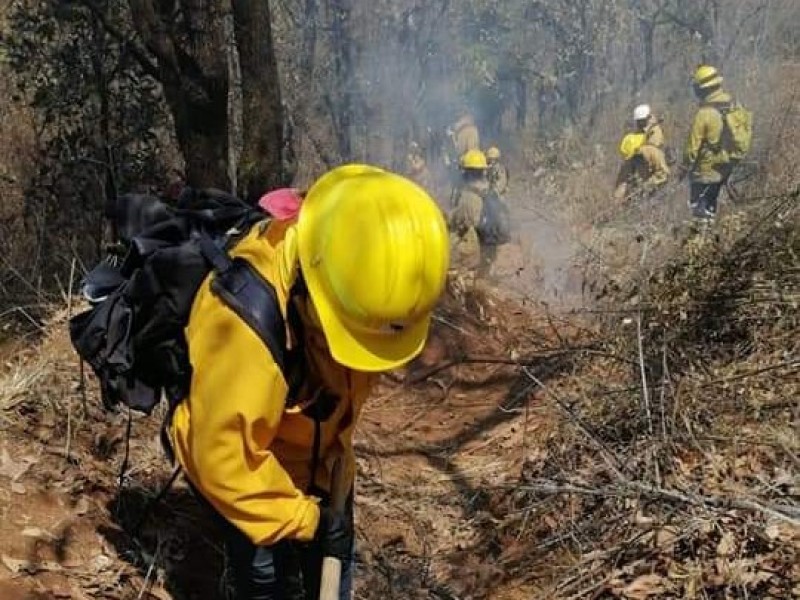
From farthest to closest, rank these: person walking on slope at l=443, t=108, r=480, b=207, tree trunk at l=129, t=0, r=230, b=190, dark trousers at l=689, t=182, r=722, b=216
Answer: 1. person walking on slope at l=443, t=108, r=480, b=207
2. dark trousers at l=689, t=182, r=722, b=216
3. tree trunk at l=129, t=0, r=230, b=190

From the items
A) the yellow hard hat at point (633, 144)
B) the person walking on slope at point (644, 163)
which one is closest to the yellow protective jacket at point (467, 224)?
the person walking on slope at point (644, 163)

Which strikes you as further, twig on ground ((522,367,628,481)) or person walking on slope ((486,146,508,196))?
person walking on slope ((486,146,508,196))

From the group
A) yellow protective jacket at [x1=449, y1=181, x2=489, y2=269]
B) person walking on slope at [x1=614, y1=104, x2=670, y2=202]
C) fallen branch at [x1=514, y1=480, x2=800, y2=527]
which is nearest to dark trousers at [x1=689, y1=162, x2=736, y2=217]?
person walking on slope at [x1=614, y1=104, x2=670, y2=202]

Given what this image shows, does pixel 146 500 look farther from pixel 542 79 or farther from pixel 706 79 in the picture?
pixel 542 79

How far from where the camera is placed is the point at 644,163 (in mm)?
11398

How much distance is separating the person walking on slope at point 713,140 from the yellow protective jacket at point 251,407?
26.6 ft

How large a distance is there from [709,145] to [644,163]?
1.34 metres

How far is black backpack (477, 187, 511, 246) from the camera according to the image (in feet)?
34.9

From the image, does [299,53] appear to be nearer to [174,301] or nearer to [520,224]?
[520,224]

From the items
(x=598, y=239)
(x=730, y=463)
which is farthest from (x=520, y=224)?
(x=730, y=463)

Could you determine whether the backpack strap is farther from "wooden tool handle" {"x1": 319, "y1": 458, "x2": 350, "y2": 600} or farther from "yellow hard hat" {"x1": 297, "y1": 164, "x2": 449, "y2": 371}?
"wooden tool handle" {"x1": 319, "y1": 458, "x2": 350, "y2": 600}

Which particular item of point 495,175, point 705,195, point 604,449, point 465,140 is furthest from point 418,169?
point 604,449

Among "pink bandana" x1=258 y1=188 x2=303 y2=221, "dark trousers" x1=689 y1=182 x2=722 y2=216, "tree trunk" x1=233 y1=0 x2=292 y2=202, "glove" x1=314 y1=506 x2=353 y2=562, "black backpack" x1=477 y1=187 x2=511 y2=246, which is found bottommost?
"black backpack" x1=477 y1=187 x2=511 y2=246

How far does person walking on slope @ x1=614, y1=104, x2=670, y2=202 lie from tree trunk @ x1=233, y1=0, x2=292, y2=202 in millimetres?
6065
